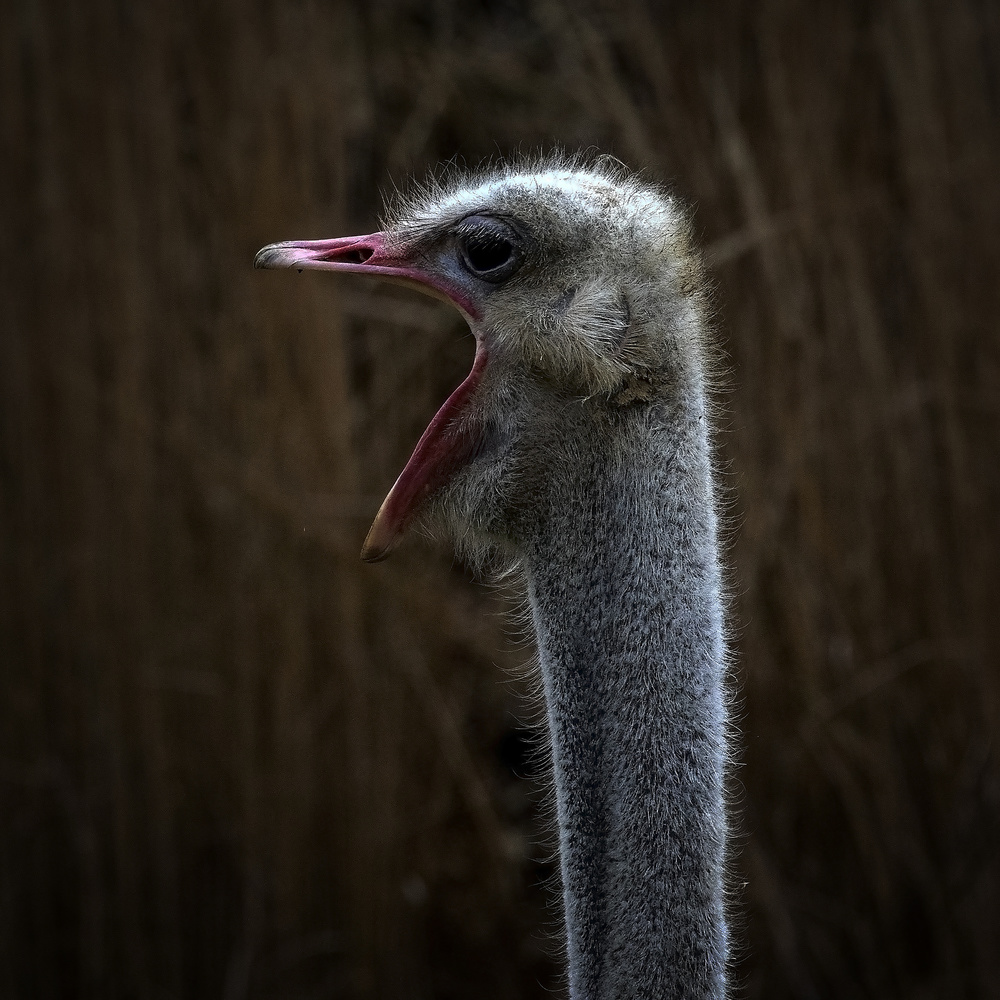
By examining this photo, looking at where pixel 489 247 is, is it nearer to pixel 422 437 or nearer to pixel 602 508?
pixel 422 437

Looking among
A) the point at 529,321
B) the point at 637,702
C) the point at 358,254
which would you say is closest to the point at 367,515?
the point at 358,254

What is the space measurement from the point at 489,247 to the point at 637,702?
59 cm

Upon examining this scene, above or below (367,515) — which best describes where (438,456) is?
below

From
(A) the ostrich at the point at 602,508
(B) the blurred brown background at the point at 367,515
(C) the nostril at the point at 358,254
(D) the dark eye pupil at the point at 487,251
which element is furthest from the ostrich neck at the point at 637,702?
(B) the blurred brown background at the point at 367,515

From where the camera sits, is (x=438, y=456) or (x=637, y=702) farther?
(x=438, y=456)

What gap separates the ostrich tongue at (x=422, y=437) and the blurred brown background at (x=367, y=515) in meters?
1.75

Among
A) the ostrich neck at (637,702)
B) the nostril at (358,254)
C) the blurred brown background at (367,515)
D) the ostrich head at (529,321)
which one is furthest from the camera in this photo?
the blurred brown background at (367,515)

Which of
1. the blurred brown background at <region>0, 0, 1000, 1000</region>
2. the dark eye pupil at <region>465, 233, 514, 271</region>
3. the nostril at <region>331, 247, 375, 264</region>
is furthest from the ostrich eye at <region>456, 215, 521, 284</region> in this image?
the blurred brown background at <region>0, 0, 1000, 1000</region>

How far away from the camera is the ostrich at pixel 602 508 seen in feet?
4.52

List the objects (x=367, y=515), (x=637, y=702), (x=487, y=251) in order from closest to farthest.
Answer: (x=637, y=702), (x=487, y=251), (x=367, y=515)

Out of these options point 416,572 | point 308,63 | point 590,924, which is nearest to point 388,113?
point 308,63

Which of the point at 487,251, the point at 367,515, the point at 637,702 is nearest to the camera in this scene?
the point at 637,702

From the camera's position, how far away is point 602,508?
1468 millimetres

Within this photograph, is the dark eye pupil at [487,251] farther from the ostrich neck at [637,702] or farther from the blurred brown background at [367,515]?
the blurred brown background at [367,515]
